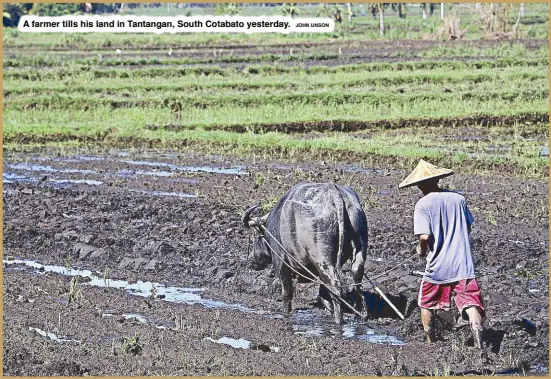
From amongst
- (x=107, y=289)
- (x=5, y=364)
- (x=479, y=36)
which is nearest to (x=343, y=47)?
(x=479, y=36)

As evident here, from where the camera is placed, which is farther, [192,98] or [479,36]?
[479,36]

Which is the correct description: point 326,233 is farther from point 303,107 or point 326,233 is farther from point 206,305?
point 303,107

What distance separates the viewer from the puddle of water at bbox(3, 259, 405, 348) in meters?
7.59

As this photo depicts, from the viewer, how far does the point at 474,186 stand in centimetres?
1377

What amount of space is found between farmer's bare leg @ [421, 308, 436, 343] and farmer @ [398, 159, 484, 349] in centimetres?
23

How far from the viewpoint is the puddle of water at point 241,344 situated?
278 inches

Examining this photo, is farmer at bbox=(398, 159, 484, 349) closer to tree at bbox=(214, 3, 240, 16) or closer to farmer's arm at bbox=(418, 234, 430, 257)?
farmer's arm at bbox=(418, 234, 430, 257)

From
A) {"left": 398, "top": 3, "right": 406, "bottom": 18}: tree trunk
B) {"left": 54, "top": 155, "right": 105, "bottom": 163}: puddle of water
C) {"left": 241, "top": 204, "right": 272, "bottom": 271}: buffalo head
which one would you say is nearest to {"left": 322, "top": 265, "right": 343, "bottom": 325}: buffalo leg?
{"left": 241, "top": 204, "right": 272, "bottom": 271}: buffalo head

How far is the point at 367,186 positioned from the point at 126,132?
759cm

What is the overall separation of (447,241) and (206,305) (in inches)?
100

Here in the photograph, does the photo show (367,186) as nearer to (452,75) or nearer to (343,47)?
(452,75)

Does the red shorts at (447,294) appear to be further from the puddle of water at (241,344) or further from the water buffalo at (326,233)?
the puddle of water at (241,344)

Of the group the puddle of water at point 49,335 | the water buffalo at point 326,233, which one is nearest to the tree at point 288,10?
the water buffalo at point 326,233

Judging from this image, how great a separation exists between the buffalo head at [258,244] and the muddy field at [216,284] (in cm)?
23
